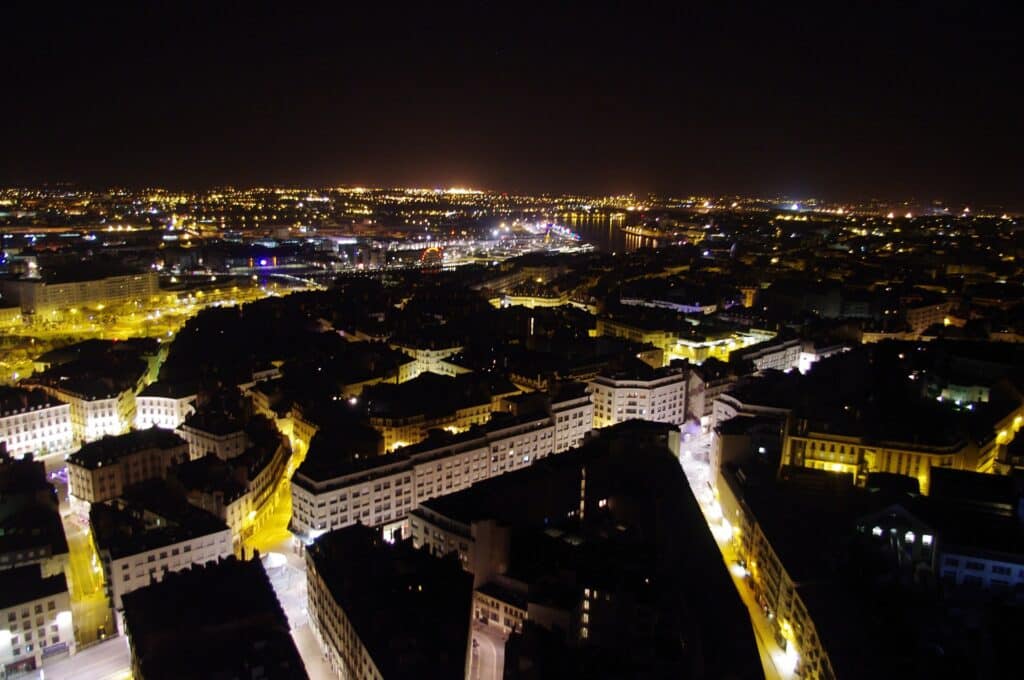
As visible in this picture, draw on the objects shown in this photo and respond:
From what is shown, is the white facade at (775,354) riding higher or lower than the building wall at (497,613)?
higher

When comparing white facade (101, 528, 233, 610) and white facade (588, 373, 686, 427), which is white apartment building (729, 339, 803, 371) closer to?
white facade (588, 373, 686, 427)

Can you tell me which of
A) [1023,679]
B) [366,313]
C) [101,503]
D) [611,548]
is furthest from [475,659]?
[366,313]

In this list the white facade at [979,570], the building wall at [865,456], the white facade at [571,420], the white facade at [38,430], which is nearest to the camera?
the white facade at [979,570]

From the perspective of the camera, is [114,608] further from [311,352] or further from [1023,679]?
[311,352]

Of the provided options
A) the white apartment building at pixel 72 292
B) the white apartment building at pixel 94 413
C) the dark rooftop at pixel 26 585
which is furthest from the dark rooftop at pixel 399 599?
the white apartment building at pixel 72 292

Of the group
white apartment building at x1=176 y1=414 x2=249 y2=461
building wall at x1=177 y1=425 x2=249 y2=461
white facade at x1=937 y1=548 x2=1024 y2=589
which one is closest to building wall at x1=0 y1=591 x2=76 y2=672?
white apartment building at x1=176 y1=414 x2=249 y2=461

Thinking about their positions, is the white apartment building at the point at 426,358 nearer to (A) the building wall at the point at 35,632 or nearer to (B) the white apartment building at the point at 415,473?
(B) the white apartment building at the point at 415,473

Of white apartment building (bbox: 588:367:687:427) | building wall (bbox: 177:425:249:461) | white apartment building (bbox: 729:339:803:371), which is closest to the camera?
building wall (bbox: 177:425:249:461)
